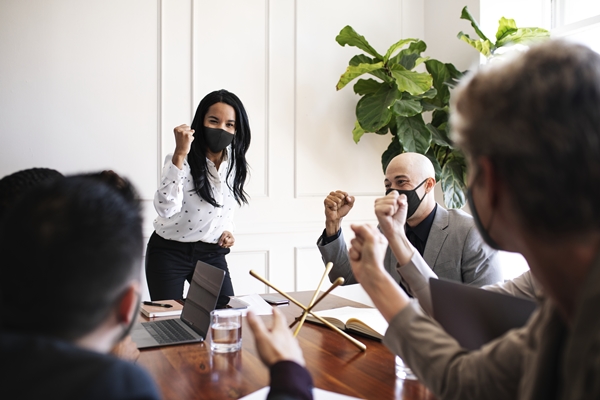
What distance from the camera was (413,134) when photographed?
3.74m

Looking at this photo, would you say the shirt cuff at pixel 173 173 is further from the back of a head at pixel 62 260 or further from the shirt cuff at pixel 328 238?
the back of a head at pixel 62 260

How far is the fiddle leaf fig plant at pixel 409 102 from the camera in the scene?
3.69 metres

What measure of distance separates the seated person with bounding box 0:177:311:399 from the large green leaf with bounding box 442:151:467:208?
124 inches

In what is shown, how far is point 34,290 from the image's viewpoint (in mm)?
657

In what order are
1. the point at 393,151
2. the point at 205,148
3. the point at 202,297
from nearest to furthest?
the point at 202,297 < the point at 205,148 < the point at 393,151

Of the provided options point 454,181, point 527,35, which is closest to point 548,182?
point 454,181

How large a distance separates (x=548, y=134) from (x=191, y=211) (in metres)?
2.21

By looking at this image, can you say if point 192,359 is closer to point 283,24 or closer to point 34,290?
point 34,290

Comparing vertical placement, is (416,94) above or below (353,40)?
below

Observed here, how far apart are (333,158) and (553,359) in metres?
3.55

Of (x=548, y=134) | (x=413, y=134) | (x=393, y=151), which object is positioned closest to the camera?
(x=548, y=134)

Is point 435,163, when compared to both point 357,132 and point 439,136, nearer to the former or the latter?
point 439,136

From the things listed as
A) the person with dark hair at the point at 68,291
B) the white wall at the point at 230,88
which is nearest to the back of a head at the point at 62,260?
the person with dark hair at the point at 68,291

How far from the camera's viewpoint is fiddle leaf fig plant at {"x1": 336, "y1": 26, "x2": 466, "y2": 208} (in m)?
3.69
